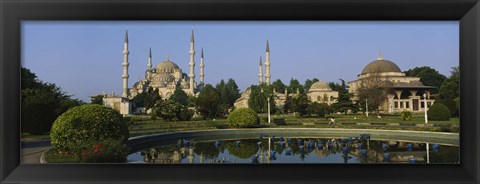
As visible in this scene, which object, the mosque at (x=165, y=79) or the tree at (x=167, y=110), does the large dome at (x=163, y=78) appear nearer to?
the mosque at (x=165, y=79)

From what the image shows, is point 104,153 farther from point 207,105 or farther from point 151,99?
point 151,99

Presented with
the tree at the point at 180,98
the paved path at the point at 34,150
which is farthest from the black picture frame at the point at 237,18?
the tree at the point at 180,98

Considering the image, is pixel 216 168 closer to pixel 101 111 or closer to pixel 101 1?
pixel 101 1

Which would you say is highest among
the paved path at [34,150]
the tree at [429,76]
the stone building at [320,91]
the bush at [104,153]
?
the tree at [429,76]

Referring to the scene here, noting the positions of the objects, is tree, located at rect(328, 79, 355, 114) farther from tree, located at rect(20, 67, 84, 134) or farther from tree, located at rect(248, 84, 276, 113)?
tree, located at rect(20, 67, 84, 134)

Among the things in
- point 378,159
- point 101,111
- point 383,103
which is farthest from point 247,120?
point 383,103

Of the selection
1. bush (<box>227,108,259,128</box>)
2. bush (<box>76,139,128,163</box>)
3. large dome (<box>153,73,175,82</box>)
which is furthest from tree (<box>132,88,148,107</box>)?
bush (<box>76,139,128,163</box>)

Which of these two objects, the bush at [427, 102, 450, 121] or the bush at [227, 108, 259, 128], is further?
the bush at [227, 108, 259, 128]
